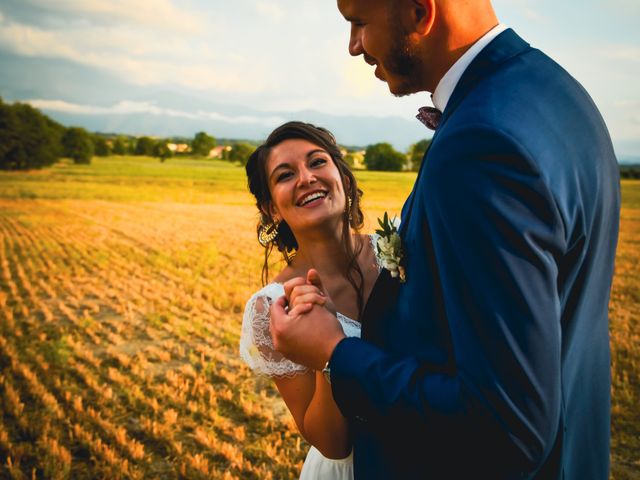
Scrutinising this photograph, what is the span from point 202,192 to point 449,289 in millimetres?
52613

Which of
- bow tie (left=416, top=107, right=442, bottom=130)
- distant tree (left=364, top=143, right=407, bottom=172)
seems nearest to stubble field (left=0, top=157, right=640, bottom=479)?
bow tie (left=416, top=107, right=442, bottom=130)

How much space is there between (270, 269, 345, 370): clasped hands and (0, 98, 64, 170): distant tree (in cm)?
8725

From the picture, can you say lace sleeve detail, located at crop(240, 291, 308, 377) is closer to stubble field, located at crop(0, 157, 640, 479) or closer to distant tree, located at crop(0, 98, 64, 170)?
stubble field, located at crop(0, 157, 640, 479)

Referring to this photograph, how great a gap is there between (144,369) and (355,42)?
7105 mm

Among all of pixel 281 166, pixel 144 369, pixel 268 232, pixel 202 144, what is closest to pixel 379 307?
pixel 281 166

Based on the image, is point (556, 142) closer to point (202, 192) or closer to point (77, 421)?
point (77, 421)

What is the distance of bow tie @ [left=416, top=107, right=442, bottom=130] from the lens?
1812 mm

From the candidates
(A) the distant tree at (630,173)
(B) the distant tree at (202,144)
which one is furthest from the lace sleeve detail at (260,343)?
(B) the distant tree at (202,144)

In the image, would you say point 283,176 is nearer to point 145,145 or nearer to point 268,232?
point 268,232

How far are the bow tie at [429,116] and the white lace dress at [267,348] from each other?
1.36 metres

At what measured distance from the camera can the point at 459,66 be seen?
138cm

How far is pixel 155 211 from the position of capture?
31938 millimetres

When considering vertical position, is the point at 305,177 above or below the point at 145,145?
below

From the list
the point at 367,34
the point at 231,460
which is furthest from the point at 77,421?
the point at 367,34
